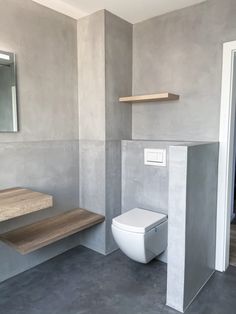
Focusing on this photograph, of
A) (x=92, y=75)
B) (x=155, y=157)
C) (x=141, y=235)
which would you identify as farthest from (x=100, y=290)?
(x=92, y=75)

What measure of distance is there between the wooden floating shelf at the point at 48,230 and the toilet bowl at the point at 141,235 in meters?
0.37

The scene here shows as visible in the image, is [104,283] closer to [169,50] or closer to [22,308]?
[22,308]

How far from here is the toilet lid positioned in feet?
6.84

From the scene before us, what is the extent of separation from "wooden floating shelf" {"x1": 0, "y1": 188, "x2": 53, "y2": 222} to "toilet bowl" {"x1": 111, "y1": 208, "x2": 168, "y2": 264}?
696mm

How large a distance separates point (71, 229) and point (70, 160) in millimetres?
771

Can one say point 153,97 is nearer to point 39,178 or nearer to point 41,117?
point 41,117

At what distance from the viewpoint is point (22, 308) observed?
1.85 m

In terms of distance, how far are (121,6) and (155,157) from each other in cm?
149

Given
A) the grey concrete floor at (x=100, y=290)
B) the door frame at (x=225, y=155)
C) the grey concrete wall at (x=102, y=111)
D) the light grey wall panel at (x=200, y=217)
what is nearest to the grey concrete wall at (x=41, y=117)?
the grey concrete wall at (x=102, y=111)

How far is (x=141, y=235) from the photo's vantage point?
2029 mm

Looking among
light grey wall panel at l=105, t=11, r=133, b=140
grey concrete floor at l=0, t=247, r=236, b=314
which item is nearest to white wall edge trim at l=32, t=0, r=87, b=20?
light grey wall panel at l=105, t=11, r=133, b=140

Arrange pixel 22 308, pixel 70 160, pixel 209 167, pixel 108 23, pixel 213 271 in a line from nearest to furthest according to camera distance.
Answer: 1. pixel 22 308
2. pixel 209 167
3. pixel 213 271
4. pixel 108 23
5. pixel 70 160

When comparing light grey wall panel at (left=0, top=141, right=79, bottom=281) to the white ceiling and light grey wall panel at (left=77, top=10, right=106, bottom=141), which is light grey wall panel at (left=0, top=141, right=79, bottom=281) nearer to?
light grey wall panel at (left=77, top=10, right=106, bottom=141)

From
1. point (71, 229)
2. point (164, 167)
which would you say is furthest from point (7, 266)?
point (164, 167)
